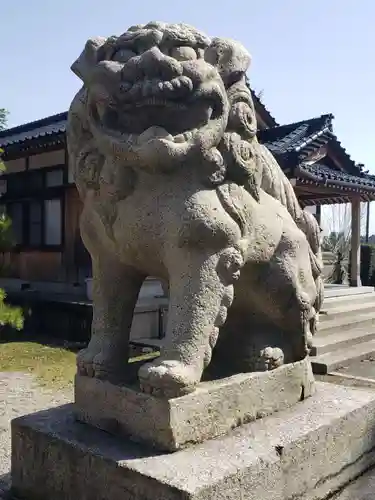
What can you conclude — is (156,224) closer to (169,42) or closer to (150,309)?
(169,42)

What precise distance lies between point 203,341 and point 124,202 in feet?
1.96

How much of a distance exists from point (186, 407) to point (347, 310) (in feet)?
22.8

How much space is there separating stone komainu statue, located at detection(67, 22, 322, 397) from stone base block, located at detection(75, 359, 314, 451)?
0.22ft

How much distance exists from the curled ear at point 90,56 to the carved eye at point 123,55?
0.08 m

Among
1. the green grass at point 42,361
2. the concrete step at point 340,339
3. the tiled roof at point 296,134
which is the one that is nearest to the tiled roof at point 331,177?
the tiled roof at point 296,134

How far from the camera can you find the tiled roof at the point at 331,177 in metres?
8.70

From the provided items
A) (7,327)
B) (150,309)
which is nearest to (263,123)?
(150,309)

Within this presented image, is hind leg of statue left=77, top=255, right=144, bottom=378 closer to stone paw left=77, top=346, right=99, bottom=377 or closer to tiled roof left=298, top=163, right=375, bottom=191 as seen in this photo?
stone paw left=77, top=346, right=99, bottom=377

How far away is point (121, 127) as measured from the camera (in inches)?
74.7

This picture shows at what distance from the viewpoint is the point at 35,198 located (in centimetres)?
1027

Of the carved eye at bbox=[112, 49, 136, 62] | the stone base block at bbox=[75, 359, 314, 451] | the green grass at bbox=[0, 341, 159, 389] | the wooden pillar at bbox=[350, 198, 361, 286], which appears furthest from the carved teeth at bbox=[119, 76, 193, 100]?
the wooden pillar at bbox=[350, 198, 361, 286]

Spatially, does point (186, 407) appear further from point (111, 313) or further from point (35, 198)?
point (35, 198)

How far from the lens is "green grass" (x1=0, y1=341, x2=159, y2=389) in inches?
213

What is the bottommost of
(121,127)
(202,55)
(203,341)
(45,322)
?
(45,322)
